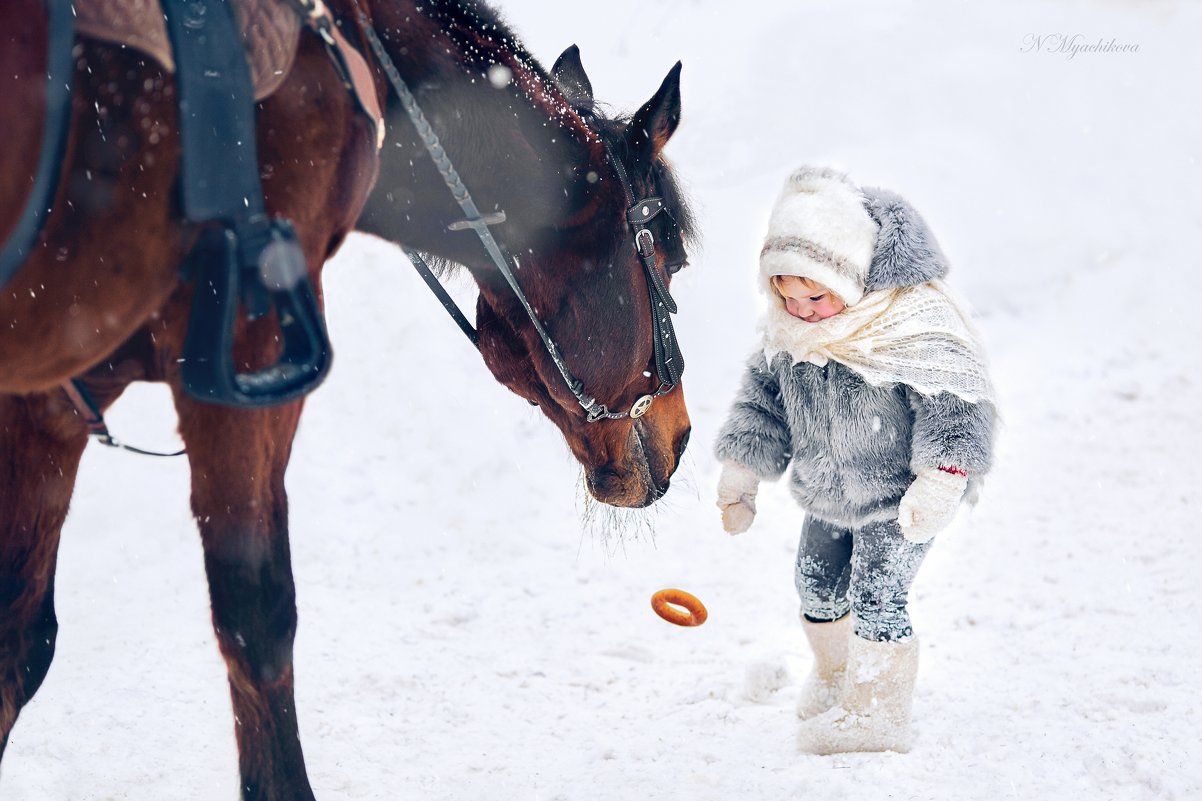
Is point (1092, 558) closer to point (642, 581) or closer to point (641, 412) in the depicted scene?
point (642, 581)

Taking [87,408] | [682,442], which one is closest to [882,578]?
[682,442]

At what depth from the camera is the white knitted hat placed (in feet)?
9.00

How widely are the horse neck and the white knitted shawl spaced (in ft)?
2.86

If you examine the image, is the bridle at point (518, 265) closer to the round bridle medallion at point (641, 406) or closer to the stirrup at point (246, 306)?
the round bridle medallion at point (641, 406)

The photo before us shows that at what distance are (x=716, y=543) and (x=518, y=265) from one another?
9.01ft

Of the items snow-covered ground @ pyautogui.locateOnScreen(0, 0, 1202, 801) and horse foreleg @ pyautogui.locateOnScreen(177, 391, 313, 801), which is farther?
snow-covered ground @ pyautogui.locateOnScreen(0, 0, 1202, 801)

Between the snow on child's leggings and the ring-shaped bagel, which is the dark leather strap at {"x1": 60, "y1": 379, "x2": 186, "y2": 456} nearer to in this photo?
the ring-shaped bagel

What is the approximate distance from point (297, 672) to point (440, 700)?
20.8 inches

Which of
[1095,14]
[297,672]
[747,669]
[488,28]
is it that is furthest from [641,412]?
[1095,14]

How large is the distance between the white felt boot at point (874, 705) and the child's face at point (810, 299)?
96 cm

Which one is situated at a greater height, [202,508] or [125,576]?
[202,508]

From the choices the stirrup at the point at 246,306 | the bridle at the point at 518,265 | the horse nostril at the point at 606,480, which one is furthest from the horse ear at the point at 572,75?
the stirrup at the point at 246,306

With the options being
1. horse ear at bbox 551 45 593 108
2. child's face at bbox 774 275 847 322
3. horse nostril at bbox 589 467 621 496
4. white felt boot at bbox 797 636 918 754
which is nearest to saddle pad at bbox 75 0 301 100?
horse ear at bbox 551 45 593 108

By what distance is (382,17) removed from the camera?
83.3 inches
